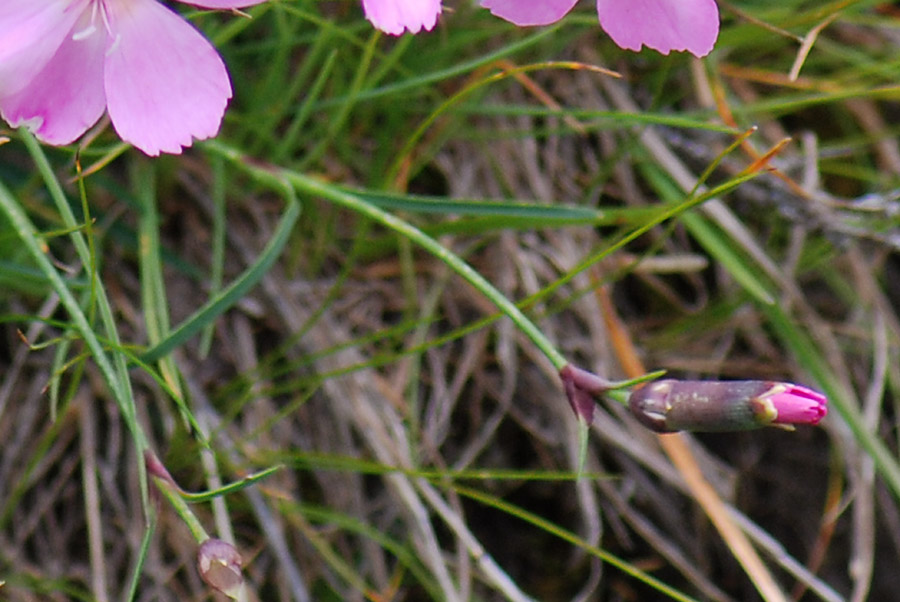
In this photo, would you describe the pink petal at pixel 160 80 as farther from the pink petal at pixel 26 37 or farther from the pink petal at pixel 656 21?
the pink petal at pixel 656 21

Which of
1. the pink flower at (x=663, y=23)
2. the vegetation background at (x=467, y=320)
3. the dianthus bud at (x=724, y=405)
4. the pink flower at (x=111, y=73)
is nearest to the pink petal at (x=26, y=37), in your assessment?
the pink flower at (x=111, y=73)

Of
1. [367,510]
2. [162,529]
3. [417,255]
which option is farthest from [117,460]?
[417,255]

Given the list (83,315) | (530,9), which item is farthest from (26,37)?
(530,9)

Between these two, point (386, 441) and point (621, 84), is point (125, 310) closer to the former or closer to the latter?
point (386, 441)

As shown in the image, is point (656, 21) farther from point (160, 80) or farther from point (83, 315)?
→ point (83, 315)

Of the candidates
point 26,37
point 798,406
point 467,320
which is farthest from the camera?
point 467,320
